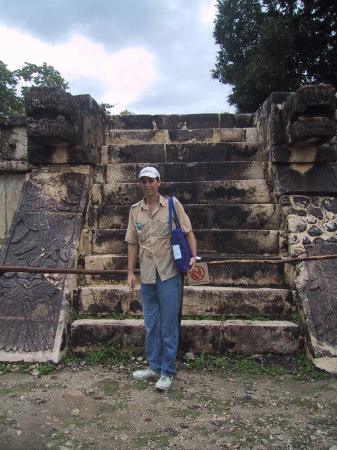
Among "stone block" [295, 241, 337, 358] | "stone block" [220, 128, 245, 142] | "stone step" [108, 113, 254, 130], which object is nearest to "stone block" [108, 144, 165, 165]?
"stone step" [108, 113, 254, 130]

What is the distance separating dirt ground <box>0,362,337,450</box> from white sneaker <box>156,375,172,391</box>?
4 cm

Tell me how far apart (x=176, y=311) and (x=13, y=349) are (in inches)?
57.8

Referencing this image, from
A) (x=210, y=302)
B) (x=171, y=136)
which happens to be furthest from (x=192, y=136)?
(x=210, y=302)

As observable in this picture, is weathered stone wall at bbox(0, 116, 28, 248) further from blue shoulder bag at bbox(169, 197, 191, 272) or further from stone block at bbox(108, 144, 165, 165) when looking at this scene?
blue shoulder bag at bbox(169, 197, 191, 272)

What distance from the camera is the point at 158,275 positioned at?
290 cm

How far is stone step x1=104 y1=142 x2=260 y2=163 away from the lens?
5.27 metres

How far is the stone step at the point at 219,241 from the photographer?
4215 mm

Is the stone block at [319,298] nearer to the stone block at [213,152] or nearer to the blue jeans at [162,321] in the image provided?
the blue jeans at [162,321]

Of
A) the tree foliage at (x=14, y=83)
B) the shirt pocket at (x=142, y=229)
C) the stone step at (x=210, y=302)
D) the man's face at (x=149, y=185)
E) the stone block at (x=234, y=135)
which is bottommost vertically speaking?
the stone step at (x=210, y=302)

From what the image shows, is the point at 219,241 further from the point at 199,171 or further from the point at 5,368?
the point at 5,368

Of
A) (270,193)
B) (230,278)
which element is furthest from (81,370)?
(270,193)

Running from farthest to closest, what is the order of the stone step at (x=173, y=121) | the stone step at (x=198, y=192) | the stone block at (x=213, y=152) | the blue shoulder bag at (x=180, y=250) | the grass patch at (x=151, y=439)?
the stone step at (x=173, y=121) < the stone block at (x=213, y=152) < the stone step at (x=198, y=192) < the blue shoulder bag at (x=180, y=250) < the grass patch at (x=151, y=439)

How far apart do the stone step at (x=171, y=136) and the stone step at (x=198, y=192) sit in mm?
1125

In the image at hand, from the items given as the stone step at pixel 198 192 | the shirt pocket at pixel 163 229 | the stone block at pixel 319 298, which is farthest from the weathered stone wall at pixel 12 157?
the stone block at pixel 319 298
